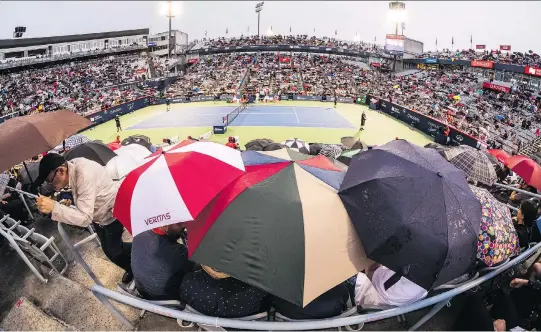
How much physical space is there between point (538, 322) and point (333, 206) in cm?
259

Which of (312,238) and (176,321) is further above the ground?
(312,238)

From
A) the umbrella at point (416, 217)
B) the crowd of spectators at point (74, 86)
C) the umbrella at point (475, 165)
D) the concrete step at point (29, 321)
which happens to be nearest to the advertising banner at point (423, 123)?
the umbrella at point (475, 165)

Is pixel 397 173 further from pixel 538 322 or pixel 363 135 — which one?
pixel 363 135

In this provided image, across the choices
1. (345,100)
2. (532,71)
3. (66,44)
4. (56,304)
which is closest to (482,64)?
(532,71)

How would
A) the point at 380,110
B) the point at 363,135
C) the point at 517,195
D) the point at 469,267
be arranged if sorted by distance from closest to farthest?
the point at 469,267 → the point at 517,195 → the point at 363,135 → the point at 380,110

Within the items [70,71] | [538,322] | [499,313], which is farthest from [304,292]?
[70,71]

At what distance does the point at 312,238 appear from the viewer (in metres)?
2.60

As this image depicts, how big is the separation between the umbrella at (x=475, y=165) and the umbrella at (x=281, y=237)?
595cm

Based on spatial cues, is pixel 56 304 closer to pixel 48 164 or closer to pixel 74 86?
pixel 48 164

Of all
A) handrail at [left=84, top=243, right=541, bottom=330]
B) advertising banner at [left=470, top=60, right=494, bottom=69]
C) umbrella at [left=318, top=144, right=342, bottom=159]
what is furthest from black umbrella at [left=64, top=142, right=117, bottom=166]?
advertising banner at [left=470, top=60, right=494, bottom=69]

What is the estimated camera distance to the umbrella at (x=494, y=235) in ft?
10.3

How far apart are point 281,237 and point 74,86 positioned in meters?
52.3

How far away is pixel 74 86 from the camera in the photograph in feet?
144

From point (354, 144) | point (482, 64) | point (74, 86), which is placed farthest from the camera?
point (74, 86)
